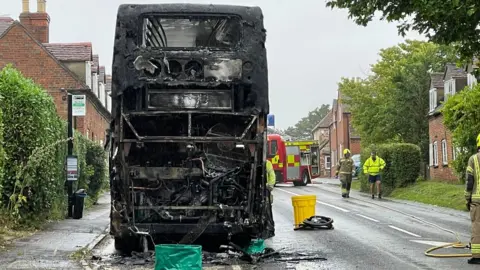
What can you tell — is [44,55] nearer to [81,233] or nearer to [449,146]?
[449,146]

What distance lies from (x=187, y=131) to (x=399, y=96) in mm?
38288

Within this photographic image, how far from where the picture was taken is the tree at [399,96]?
48250 mm

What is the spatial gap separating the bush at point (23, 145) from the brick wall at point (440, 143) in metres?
26.6

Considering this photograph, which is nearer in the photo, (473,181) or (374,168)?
(473,181)

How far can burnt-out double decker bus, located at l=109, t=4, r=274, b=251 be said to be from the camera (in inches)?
433

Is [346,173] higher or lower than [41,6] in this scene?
lower

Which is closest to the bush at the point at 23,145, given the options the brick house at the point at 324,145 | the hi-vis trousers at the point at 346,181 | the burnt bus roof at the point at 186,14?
the burnt bus roof at the point at 186,14

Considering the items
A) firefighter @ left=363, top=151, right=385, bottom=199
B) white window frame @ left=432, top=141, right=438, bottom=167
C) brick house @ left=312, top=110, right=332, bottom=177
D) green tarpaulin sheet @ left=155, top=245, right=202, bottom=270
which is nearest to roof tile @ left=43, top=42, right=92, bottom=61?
firefighter @ left=363, top=151, right=385, bottom=199

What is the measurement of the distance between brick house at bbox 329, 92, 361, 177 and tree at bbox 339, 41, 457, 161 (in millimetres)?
17146

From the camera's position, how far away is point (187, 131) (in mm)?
11578

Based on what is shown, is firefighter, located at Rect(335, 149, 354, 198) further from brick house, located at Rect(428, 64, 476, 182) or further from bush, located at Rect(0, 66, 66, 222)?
bush, located at Rect(0, 66, 66, 222)

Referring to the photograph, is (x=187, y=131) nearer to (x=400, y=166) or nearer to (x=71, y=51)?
(x=400, y=166)

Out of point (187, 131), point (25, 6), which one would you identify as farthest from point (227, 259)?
point (25, 6)

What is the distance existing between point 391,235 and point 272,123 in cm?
2759
